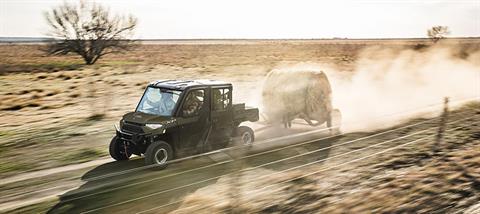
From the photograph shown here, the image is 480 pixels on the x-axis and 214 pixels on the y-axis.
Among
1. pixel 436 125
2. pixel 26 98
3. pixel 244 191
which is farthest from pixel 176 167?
pixel 26 98

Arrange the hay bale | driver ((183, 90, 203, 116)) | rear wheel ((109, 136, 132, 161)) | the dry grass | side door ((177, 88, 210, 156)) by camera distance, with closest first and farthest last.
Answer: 1. the dry grass
2. side door ((177, 88, 210, 156))
3. driver ((183, 90, 203, 116))
4. rear wheel ((109, 136, 132, 161))
5. the hay bale

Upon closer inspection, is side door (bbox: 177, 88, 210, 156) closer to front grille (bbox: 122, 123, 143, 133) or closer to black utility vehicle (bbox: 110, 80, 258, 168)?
black utility vehicle (bbox: 110, 80, 258, 168)

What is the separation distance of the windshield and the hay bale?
17.1 feet

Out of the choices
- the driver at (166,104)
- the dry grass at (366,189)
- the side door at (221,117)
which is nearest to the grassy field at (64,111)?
the driver at (166,104)

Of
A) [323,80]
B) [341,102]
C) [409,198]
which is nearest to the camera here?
[409,198]

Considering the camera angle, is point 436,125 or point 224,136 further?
point 436,125

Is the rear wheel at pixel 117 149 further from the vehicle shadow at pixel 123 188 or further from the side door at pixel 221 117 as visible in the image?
the side door at pixel 221 117

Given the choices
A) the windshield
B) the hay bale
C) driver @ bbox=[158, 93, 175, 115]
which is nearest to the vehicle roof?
the windshield

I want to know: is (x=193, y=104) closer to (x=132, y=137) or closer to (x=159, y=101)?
(x=159, y=101)

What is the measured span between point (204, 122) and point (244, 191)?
2.88 meters

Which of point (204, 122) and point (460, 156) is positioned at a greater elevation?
point (204, 122)

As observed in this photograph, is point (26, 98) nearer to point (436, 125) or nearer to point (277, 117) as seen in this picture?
point (277, 117)

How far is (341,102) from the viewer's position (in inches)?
893

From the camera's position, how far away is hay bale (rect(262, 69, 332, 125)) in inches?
599
